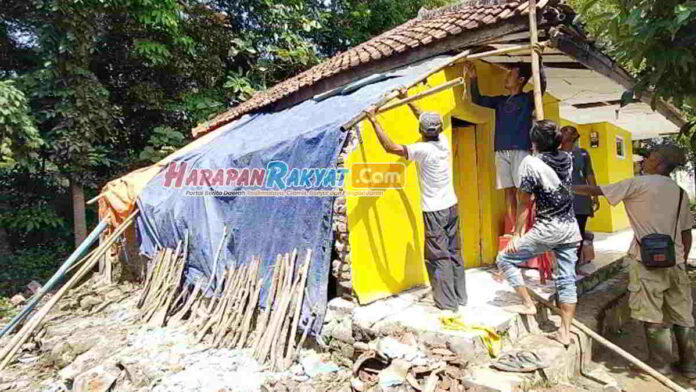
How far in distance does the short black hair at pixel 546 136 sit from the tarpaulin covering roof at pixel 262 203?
1.47m

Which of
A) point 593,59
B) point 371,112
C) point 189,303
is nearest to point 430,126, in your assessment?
point 371,112

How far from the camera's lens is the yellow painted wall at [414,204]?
155 inches

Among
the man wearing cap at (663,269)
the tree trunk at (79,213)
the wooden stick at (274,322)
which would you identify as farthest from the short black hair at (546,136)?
the tree trunk at (79,213)

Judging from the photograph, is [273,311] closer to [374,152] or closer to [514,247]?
[374,152]

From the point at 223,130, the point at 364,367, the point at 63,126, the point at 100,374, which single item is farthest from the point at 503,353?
the point at 63,126

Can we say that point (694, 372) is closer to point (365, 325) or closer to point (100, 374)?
point (365, 325)

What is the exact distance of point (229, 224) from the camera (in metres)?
5.21

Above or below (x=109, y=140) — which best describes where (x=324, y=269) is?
below

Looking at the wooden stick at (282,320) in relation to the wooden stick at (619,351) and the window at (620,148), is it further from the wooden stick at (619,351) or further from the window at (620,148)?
the window at (620,148)

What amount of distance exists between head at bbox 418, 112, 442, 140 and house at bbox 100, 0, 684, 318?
0.42m

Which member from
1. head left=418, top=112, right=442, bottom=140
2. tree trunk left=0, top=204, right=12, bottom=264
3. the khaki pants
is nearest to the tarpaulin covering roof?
head left=418, top=112, right=442, bottom=140

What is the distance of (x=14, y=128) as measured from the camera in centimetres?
697

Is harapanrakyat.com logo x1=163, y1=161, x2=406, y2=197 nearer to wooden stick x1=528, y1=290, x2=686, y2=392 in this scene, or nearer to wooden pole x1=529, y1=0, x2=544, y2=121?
wooden pole x1=529, y1=0, x2=544, y2=121

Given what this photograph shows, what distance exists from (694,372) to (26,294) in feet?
35.8
